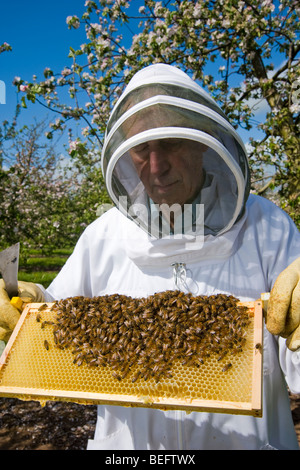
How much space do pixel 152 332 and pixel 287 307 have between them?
0.76 metres

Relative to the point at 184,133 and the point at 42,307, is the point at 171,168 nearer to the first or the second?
the point at 184,133

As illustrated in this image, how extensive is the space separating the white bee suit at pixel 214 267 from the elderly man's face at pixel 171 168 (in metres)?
0.09

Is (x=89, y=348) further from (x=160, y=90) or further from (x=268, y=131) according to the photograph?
(x=268, y=131)

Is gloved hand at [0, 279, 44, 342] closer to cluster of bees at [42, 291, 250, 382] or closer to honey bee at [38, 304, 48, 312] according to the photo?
honey bee at [38, 304, 48, 312]

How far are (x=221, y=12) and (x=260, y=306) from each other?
20.8 feet

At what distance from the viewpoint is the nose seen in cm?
245

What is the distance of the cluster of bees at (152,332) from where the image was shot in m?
2.03

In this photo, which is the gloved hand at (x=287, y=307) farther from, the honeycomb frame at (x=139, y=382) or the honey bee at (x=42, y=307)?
the honey bee at (x=42, y=307)

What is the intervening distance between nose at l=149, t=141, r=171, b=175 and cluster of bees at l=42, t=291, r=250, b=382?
2.66ft

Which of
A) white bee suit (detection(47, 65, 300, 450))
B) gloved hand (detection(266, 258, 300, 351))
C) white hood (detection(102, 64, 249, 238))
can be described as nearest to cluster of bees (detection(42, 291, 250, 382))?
gloved hand (detection(266, 258, 300, 351))

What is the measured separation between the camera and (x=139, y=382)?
2.02m

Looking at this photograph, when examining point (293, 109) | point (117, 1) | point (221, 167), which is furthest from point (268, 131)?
point (221, 167)

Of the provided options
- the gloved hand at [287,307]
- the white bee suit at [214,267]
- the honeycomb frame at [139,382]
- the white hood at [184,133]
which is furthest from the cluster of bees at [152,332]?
the white hood at [184,133]

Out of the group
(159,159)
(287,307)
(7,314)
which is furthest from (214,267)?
(7,314)
